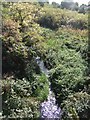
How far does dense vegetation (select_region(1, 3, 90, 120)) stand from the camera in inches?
329

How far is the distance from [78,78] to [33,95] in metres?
1.79

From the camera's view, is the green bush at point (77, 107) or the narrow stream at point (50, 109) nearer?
the green bush at point (77, 107)

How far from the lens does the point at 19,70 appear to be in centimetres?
980

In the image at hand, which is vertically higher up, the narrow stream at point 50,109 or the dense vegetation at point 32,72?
the dense vegetation at point 32,72

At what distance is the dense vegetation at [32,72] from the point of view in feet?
27.5

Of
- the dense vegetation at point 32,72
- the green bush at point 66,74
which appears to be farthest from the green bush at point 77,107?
the green bush at point 66,74

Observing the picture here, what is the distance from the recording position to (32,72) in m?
9.98

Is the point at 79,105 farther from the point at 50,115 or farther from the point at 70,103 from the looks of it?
the point at 50,115

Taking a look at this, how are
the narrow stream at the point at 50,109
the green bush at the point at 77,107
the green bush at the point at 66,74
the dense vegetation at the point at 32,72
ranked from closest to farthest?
the green bush at the point at 77,107
the dense vegetation at the point at 32,72
the narrow stream at the point at 50,109
the green bush at the point at 66,74

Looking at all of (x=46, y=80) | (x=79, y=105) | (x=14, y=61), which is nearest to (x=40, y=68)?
(x=46, y=80)

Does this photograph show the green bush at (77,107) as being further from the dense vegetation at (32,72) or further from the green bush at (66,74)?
the green bush at (66,74)

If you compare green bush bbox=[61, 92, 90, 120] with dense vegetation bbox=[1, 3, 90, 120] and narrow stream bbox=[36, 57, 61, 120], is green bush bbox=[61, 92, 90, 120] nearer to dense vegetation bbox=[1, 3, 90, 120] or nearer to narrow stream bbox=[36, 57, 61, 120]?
dense vegetation bbox=[1, 3, 90, 120]

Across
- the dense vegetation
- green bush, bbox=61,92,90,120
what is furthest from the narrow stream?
green bush, bbox=61,92,90,120

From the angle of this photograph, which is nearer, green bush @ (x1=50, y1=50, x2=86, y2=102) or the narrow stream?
the narrow stream
